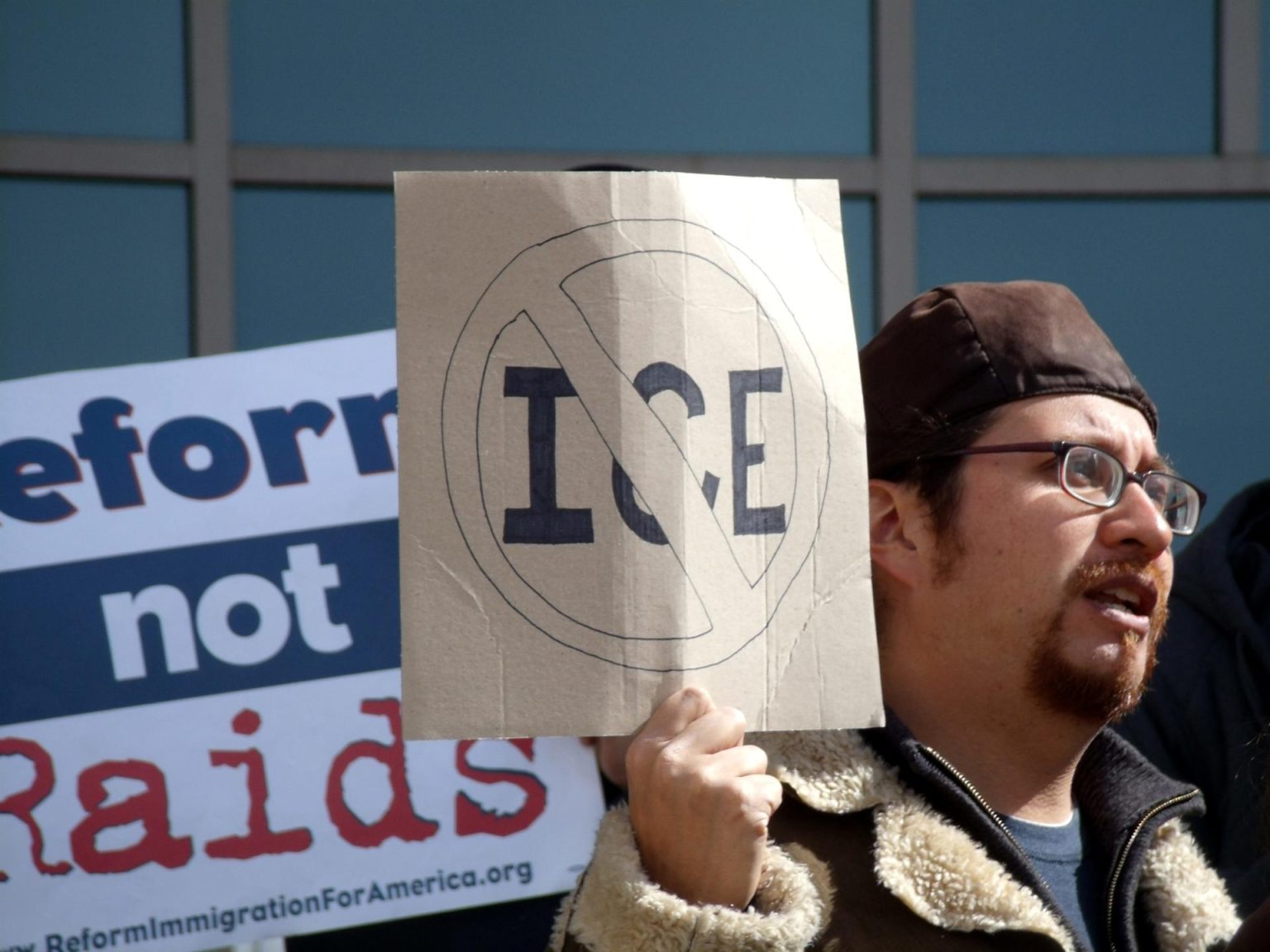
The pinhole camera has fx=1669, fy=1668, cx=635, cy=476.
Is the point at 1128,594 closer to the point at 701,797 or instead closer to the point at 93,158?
the point at 701,797

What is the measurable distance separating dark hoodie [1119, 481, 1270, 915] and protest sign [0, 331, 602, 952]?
3.07 ft

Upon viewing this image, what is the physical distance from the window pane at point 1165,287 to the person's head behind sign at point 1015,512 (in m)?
2.24

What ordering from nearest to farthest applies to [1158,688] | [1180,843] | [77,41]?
[1180,843]
[1158,688]
[77,41]

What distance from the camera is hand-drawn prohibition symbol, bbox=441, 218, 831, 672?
1.50 meters

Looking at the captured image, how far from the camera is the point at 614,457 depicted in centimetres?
151

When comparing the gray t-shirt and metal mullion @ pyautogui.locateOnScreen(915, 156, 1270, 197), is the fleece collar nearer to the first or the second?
the gray t-shirt

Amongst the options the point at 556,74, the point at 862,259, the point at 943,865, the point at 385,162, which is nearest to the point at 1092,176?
the point at 862,259

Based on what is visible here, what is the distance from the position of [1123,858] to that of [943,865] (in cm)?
29

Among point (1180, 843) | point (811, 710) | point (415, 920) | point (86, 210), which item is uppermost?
point (86, 210)

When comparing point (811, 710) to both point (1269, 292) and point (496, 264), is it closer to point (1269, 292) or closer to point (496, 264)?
point (496, 264)

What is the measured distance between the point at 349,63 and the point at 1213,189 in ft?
7.10

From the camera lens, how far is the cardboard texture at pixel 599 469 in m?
1.50

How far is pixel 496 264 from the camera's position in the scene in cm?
152

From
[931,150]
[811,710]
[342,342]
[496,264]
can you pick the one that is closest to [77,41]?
A: [342,342]
